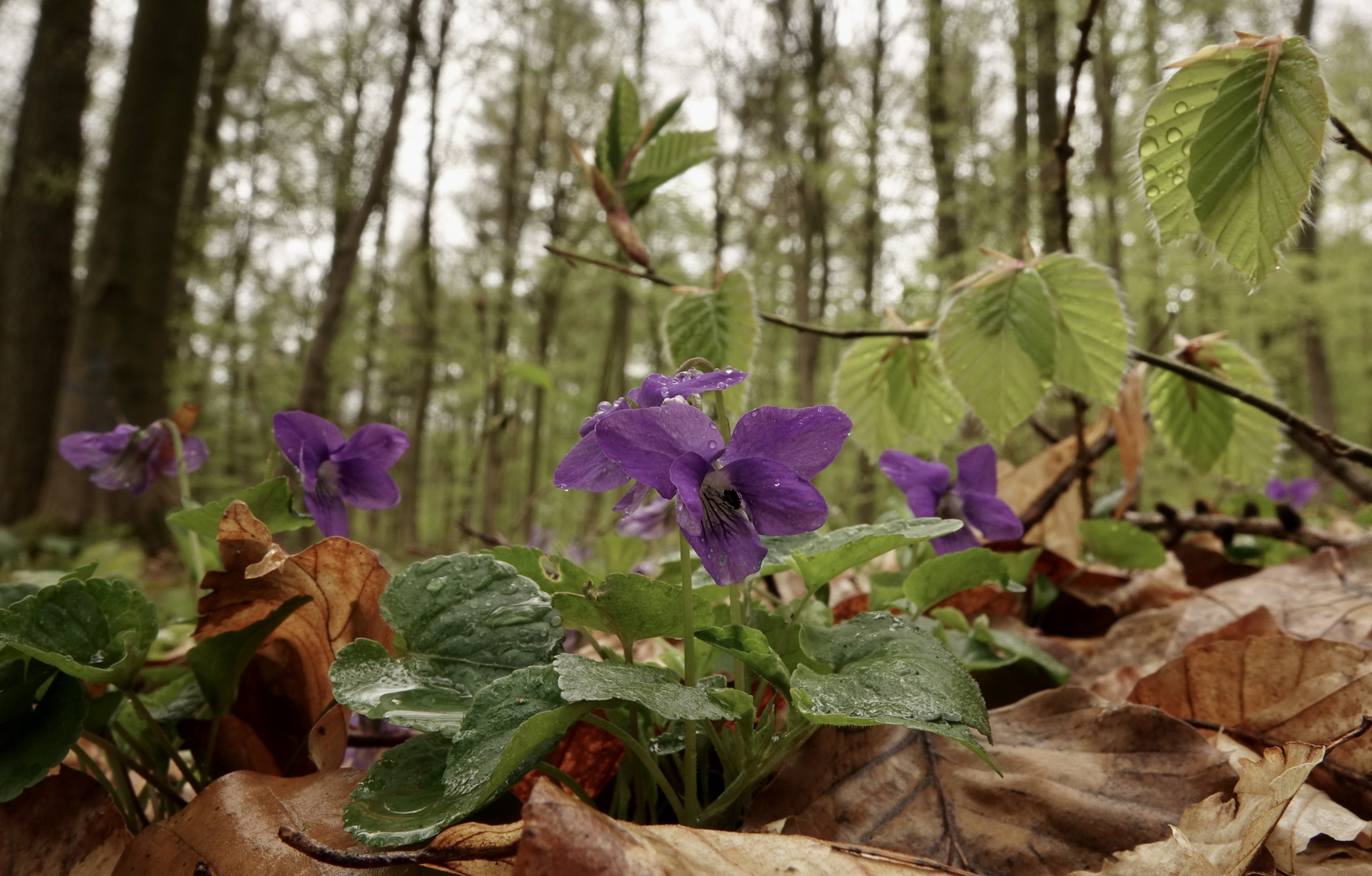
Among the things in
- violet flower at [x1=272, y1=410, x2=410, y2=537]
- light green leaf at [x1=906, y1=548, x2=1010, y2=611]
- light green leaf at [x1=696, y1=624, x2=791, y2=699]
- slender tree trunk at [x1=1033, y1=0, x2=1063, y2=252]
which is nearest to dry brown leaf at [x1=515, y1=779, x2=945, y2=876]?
light green leaf at [x1=696, y1=624, x2=791, y2=699]

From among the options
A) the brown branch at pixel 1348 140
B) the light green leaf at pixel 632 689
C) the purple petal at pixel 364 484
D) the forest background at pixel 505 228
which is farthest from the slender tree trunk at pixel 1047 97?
the light green leaf at pixel 632 689

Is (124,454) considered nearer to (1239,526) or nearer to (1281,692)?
(1281,692)

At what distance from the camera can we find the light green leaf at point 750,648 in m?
0.62

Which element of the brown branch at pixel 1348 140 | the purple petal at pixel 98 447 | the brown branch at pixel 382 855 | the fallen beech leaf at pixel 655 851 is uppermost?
the brown branch at pixel 1348 140

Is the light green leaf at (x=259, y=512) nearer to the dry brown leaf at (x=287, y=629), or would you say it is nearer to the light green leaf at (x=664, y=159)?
the dry brown leaf at (x=287, y=629)

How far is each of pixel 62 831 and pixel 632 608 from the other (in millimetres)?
586

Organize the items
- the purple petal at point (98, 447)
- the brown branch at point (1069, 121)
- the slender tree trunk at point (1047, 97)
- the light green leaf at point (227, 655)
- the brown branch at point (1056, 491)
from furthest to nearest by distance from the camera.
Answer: the slender tree trunk at point (1047, 97), the brown branch at point (1056, 491), the purple petal at point (98, 447), the brown branch at point (1069, 121), the light green leaf at point (227, 655)

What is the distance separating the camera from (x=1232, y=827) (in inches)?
25.7

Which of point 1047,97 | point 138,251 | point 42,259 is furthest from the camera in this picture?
point 42,259

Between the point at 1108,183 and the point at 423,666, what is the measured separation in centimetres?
781

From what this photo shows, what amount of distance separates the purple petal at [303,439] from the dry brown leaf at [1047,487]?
1.36m

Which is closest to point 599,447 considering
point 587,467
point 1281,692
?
point 587,467

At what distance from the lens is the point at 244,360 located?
14406 mm

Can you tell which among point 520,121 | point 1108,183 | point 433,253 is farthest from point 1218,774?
point 520,121
